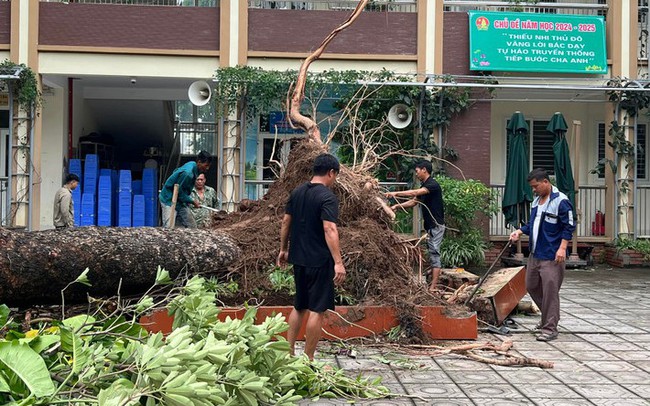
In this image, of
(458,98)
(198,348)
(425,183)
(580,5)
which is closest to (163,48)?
(458,98)

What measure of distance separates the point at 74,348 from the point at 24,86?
11.8 metres

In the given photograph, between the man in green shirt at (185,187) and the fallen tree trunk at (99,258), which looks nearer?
the fallen tree trunk at (99,258)

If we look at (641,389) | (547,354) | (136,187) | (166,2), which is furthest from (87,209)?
(641,389)

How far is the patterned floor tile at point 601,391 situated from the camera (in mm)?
5934

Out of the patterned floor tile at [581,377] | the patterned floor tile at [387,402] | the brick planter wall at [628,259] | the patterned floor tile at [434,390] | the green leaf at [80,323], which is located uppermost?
the green leaf at [80,323]

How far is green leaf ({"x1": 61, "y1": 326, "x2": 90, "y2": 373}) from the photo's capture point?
13.5 ft

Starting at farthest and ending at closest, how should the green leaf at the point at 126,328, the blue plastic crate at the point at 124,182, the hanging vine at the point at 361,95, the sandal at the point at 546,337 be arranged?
the blue plastic crate at the point at 124,182, the hanging vine at the point at 361,95, the sandal at the point at 546,337, the green leaf at the point at 126,328

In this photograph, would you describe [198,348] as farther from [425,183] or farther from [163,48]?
[163,48]

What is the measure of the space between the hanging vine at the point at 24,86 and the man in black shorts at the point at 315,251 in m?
9.91

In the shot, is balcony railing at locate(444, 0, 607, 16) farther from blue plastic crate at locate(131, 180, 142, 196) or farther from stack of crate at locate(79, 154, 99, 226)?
stack of crate at locate(79, 154, 99, 226)

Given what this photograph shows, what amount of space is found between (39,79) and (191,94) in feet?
10.0

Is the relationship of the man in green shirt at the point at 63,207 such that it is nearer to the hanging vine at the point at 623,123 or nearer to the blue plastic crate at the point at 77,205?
the blue plastic crate at the point at 77,205

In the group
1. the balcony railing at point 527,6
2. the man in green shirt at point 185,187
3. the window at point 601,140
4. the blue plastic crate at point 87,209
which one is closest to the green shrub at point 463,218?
the balcony railing at point 527,6

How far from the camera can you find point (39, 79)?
50.2ft
